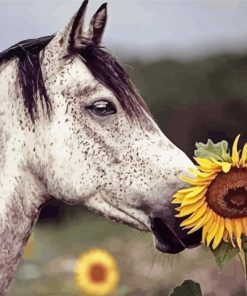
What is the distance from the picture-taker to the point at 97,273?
1145 mm

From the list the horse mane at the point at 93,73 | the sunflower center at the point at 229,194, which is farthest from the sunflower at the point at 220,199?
the horse mane at the point at 93,73

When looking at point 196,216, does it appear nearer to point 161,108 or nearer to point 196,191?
point 196,191

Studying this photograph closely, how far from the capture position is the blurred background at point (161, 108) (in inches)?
46.1

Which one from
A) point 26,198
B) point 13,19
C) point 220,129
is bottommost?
point 220,129

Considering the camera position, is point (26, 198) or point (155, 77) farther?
point (155, 77)

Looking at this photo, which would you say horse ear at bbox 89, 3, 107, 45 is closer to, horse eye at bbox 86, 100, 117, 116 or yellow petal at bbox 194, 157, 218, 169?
horse eye at bbox 86, 100, 117, 116

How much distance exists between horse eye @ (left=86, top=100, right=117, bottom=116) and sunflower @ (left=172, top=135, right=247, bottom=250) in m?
0.13

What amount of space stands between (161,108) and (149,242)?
0.24 m

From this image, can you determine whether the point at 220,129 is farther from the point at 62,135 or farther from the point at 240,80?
the point at 62,135

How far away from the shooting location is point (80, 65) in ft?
3.00

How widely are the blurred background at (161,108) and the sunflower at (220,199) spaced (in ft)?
1.05

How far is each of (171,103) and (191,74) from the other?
0.21ft

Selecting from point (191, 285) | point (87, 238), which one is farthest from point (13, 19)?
point (191, 285)

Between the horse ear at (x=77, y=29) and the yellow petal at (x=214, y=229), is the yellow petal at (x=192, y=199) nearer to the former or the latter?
the yellow petal at (x=214, y=229)
